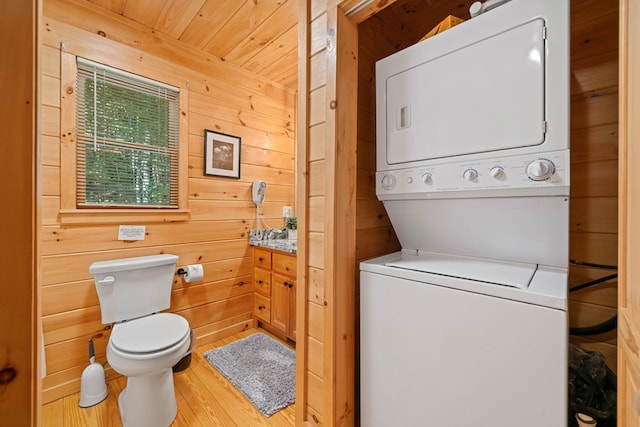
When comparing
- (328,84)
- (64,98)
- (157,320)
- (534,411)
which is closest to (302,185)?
(328,84)

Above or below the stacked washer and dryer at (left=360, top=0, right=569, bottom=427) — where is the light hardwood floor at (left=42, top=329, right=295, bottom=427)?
below

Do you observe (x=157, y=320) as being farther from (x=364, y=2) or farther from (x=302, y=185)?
(x=364, y=2)

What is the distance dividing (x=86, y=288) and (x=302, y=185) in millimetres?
1620

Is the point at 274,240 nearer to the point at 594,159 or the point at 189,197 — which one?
the point at 189,197

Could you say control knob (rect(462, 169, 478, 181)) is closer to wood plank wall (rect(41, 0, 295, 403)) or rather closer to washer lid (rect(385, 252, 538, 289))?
washer lid (rect(385, 252, 538, 289))

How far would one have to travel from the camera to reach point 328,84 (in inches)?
44.3

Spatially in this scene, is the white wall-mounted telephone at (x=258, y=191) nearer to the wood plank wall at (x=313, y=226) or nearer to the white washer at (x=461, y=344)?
the wood plank wall at (x=313, y=226)

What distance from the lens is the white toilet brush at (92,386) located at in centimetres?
157

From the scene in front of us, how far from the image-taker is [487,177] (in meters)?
0.89

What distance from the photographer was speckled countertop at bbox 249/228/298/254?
2.21 m

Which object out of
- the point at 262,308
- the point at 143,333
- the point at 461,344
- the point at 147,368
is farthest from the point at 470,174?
the point at 262,308

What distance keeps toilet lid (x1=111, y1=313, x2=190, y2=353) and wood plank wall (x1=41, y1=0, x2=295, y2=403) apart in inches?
14.4

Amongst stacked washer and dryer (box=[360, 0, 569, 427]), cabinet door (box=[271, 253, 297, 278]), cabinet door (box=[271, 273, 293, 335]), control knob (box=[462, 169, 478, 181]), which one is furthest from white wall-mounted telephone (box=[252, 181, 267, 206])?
control knob (box=[462, 169, 478, 181])

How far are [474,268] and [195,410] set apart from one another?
5.54ft
